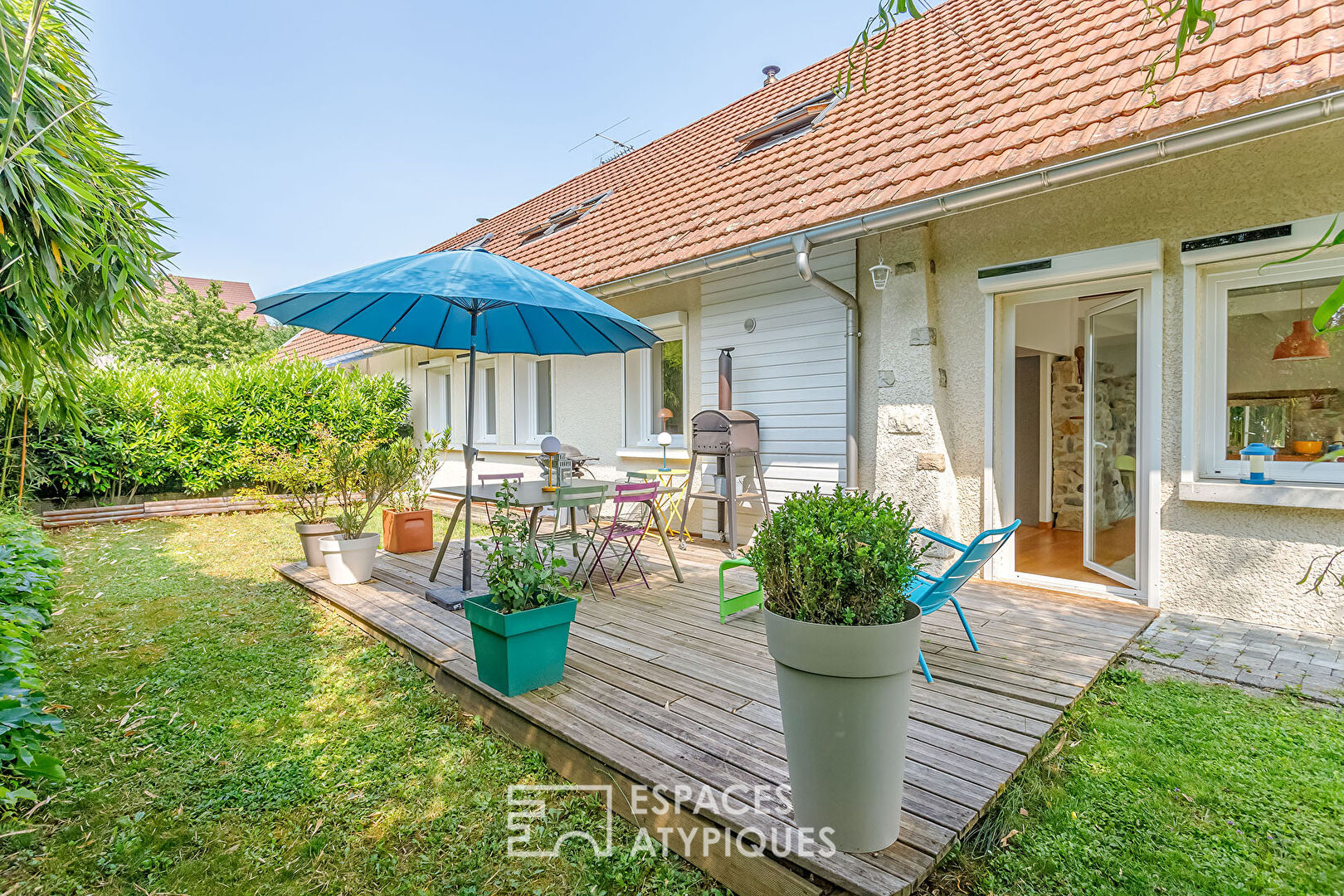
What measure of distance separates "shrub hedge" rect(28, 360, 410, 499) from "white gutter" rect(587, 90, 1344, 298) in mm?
6875

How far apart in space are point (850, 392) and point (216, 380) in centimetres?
994

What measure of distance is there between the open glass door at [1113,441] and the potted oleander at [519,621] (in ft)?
13.4

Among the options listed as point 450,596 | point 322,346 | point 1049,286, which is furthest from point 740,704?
point 322,346

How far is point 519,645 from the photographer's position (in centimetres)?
306

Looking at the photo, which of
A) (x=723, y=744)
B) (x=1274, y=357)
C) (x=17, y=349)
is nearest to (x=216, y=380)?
(x=17, y=349)

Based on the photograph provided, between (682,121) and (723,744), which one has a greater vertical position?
(682,121)

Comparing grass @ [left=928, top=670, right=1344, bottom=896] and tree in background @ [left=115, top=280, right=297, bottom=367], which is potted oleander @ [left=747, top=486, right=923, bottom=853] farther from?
tree in background @ [left=115, top=280, right=297, bottom=367]

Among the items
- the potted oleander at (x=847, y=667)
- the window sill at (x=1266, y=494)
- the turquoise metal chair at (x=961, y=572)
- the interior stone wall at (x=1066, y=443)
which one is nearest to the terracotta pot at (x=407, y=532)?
the turquoise metal chair at (x=961, y=572)

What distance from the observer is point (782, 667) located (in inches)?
82.3

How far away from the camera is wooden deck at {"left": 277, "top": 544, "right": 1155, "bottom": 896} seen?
6.89ft

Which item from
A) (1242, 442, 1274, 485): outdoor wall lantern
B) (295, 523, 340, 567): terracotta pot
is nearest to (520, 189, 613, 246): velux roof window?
(295, 523, 340, 567): terracotta pot

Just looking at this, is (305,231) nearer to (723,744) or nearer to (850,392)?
(850,392)

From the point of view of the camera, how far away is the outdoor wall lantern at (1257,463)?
13.1 ft

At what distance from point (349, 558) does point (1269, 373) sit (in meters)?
6.58
